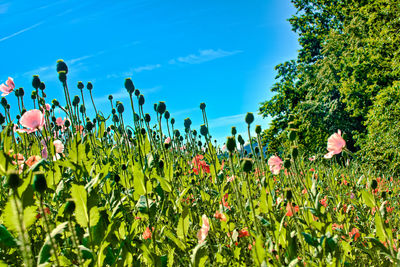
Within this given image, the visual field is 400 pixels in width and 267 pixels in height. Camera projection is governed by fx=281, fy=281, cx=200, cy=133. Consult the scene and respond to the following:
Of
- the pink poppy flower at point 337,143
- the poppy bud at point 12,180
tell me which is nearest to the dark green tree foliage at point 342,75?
the pink poppy flower at point 337,143

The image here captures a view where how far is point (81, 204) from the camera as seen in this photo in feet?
3.41

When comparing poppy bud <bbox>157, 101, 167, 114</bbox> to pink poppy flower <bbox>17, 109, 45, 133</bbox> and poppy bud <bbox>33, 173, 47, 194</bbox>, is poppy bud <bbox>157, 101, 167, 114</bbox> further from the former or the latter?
poppy bud <bbox>33, 173, 47, 194</bbox>

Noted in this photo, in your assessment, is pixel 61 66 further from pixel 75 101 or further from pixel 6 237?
pixel 6 237

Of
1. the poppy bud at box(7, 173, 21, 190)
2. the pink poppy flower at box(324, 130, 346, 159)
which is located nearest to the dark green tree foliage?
the pink poppy flower at box(324, 130, 346, 159)

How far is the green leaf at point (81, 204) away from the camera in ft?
3.39

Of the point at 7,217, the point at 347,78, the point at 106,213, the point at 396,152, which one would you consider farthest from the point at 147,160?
the point at 347,78

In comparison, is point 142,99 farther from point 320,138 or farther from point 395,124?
point 320,138

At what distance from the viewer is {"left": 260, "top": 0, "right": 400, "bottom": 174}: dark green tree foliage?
1011 centimetres

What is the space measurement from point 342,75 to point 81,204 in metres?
15.6

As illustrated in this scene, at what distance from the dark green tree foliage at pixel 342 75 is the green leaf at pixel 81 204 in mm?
4014

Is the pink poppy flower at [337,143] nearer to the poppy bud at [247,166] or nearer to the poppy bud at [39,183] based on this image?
the poppy bud at [247,166]

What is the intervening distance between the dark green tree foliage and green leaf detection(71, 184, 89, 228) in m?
4.01

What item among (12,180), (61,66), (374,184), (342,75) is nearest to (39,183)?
(12,180)

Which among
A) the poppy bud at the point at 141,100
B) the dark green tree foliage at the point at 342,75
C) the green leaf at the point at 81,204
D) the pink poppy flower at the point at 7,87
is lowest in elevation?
the green leaf at the point at 81,204
